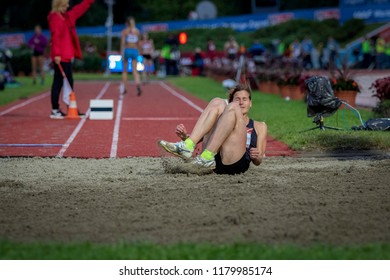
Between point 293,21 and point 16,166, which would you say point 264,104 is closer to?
point 16,166

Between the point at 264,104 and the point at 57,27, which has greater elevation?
the point at 57,27

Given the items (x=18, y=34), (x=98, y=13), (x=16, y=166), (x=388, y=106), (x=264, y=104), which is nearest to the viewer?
(x=16, y=166)

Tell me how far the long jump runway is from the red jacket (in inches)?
53.8

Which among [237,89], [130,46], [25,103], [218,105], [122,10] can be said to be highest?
[237,89]

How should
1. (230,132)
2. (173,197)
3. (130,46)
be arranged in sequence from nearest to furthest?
(173,197) < (230,132) < (130,46)

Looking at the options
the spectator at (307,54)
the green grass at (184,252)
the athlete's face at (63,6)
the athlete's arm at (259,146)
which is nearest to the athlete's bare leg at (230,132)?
the athlete's arm at (259,146)

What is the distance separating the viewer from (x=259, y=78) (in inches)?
1310

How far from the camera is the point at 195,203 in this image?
8867mm

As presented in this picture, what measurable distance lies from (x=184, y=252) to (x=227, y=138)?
3667 mm

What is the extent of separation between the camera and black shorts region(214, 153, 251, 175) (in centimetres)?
1055

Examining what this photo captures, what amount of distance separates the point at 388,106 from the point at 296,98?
9.10 metres

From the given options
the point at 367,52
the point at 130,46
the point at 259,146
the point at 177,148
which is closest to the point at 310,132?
the point at 259,146

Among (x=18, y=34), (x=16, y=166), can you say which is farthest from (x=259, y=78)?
(x=18, y=34)

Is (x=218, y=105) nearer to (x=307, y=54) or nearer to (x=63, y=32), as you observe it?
(x=63, y=32)
